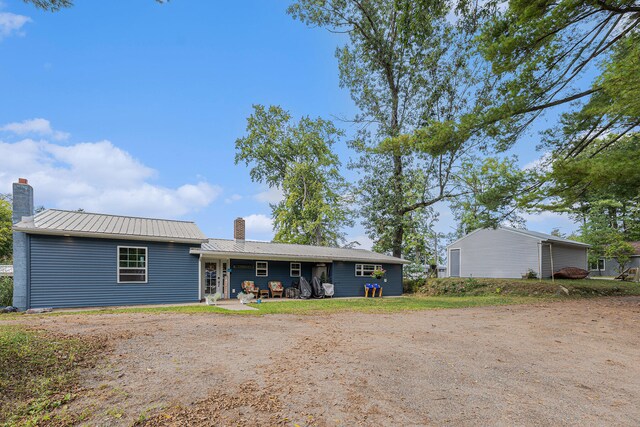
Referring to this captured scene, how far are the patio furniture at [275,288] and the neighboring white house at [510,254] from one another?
13581mm

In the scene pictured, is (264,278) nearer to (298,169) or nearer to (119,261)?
(119,261)

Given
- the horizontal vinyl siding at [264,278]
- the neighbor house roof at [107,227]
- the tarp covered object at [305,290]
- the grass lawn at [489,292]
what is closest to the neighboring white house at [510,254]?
the grass lawn at [489,292]

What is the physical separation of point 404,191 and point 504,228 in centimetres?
797

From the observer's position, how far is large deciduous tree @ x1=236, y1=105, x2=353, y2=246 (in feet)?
91.0

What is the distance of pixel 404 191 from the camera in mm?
21047

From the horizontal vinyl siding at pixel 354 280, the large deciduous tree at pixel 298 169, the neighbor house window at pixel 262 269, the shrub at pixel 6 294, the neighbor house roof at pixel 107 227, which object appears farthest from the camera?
the large deciduous tree at pixel 298 169

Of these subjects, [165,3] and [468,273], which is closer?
[165,3]

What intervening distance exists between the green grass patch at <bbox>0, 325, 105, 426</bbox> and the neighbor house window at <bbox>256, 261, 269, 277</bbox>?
11.1 m

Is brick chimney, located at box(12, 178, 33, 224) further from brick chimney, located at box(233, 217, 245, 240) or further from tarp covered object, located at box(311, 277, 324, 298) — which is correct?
tarp covered object, located at box(311, 277, 324, 298)

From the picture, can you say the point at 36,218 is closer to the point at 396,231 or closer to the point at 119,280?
the point at 119,280

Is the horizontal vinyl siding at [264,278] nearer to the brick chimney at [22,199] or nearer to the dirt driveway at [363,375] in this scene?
the brick chimney at [22,199]

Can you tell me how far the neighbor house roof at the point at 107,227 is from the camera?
11.3 m

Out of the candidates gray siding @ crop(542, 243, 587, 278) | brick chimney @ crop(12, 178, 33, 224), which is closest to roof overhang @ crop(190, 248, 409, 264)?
brick chimney @ crop(12, 178, 33, 224)

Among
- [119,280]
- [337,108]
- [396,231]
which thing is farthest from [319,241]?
[119,280]
